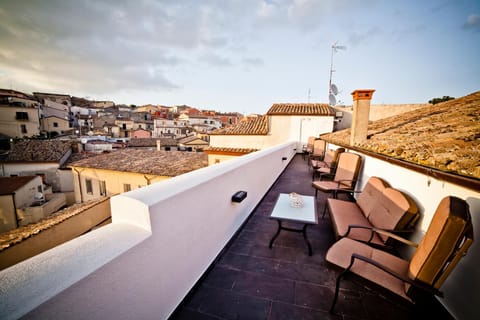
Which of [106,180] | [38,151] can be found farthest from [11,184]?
[38,151]

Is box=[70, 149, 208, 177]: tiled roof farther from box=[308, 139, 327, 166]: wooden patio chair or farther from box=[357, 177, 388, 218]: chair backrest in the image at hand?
box=[357, 177, 388, 218]: chair backrest

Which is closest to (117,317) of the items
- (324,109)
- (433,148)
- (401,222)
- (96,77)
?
(401,222)

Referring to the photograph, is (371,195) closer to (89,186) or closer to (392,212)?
(392,212)

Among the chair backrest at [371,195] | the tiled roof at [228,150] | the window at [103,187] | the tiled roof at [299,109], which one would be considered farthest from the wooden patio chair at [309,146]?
the window at [103,187]

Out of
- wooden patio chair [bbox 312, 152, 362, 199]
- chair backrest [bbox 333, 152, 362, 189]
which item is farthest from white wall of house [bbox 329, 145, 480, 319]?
chair backrest [bbox 333, 152, 362, 189]

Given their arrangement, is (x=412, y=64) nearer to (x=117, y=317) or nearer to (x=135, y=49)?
(x=117, y=317)

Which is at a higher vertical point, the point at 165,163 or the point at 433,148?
the point at 433,148

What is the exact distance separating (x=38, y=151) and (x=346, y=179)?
26195 millimetres

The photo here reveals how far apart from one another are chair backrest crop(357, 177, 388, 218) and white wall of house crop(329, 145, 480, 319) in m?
0.30

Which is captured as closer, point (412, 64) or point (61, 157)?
point (412, 64)

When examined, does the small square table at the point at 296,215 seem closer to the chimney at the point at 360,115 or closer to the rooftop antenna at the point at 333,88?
the chimney at the point at 360,115

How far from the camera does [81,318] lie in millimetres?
884

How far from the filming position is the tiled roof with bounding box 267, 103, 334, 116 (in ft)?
40.0

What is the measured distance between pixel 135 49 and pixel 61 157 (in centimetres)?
1288
